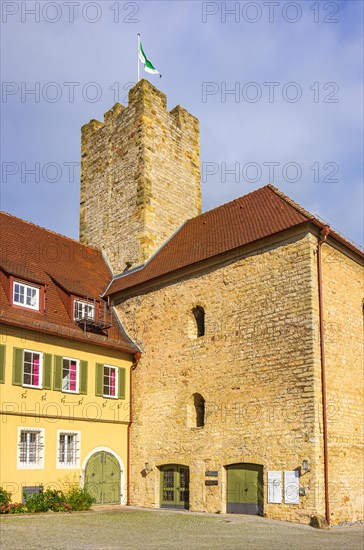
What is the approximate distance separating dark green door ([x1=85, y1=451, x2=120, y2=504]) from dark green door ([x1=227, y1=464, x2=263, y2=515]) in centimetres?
442

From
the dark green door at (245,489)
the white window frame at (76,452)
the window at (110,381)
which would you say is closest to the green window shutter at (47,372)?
the white window frame at (76,452)

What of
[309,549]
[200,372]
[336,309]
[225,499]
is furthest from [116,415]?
[309,549]

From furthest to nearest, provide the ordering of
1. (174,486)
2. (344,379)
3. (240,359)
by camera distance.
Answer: (174,486), (240,359), (344,379)

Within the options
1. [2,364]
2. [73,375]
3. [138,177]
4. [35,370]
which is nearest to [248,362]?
[73,375]

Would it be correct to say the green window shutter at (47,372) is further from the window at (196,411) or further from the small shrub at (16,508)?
the window at (196,411)

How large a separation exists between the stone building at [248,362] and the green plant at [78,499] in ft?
7.89

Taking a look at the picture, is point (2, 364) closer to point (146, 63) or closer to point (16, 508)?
point (16, 508)

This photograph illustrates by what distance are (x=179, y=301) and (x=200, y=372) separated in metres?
2.62

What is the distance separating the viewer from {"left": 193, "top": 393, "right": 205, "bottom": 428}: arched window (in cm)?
2025

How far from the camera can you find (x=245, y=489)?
58.8ft

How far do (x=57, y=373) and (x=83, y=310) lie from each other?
3.07 m

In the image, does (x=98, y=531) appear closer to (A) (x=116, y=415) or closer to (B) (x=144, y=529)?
(B) (x=144, y=529)

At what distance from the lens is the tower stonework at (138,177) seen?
25500mm

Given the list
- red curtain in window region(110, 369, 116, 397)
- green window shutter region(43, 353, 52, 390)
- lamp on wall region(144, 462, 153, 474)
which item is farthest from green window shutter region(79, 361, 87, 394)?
lamp on wall region(144, 462, 153, 474)
